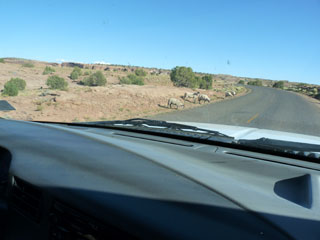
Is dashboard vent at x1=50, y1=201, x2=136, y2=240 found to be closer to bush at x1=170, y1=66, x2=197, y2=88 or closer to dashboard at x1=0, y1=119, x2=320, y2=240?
dashboard at x1=0, y1=119, x2=320, y2=240

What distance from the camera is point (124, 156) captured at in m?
1.77

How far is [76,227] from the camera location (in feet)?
4.07

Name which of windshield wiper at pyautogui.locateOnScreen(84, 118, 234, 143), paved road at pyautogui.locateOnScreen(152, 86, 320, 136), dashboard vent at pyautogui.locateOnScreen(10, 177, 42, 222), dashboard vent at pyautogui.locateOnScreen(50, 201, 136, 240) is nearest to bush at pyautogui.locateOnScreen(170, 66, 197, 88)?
paved road at pyautogui.locateOnScreen(152, 86, 320, 136)

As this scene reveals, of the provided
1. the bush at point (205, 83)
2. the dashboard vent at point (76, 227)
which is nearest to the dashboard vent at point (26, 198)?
the dashboard vent at point (76, 227)

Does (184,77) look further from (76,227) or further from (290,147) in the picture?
(76,227)

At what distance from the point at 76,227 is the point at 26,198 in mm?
498

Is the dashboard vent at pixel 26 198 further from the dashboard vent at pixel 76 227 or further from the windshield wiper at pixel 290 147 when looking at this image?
the windshield wiper at pixel 290 147

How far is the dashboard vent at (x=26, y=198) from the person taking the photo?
4.76 feet

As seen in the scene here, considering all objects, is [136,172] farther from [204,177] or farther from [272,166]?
[272,166]

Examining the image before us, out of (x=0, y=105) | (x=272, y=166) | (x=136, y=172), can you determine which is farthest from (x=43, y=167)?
(x=0, y=105)

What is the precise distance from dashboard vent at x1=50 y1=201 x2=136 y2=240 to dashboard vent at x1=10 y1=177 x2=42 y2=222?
16 centimetres

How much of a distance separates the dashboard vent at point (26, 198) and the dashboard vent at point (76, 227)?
0.16 meters

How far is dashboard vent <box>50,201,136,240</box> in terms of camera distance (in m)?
1.12

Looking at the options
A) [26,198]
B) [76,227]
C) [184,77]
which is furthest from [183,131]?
[184,77]
